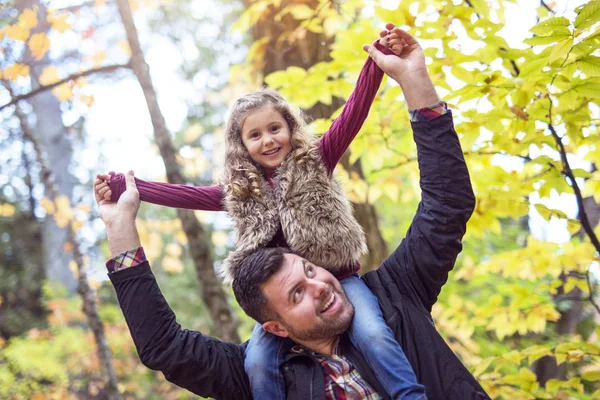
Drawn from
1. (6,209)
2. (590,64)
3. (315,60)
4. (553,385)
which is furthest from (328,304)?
(6,209)

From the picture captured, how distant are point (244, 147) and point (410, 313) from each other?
93 centimetres

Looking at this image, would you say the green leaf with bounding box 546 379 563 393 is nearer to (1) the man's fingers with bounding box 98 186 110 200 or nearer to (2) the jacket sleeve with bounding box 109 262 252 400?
(2) the jacket sleeve with bounding box 109 262 252 400

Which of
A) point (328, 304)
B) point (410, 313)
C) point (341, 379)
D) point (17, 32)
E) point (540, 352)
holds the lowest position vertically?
point (540, 352)

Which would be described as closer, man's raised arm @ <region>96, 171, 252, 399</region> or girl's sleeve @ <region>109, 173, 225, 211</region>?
man's raised arm @ <region>96, 171, 252, 399</region>

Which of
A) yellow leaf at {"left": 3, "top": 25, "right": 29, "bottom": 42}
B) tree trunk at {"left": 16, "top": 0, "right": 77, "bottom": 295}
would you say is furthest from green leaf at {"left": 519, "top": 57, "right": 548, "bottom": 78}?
tree trunk at {"left": 16, "top": 0, "right": 77, "bottom": 295}

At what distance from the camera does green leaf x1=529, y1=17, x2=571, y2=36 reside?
1497mm

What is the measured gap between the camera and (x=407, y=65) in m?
1.60

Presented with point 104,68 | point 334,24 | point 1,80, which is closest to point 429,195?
point 334,24

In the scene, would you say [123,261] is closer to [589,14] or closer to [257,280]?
[257,280]

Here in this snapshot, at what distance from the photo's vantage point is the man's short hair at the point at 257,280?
1642 millimetres

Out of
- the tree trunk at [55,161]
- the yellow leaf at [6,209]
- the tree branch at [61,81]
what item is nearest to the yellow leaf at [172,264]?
the tree trunk at [55,161]

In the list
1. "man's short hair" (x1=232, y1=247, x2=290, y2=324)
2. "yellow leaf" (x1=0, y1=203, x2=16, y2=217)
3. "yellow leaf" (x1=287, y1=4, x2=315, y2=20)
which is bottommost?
"man's short hair" (x1=232, y1=247, x2=290, y2=324)

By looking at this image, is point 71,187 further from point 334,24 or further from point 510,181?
point 510,181

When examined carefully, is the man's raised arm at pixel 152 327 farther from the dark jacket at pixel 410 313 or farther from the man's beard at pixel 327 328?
the man's beard at pixel 327 328
